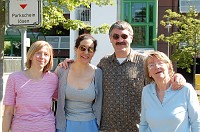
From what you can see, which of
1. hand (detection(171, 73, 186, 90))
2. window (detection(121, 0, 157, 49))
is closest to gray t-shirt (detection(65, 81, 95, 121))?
hand (detection(171, 73, 186, 90))

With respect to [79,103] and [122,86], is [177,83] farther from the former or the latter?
[79,103]

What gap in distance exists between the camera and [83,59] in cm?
421

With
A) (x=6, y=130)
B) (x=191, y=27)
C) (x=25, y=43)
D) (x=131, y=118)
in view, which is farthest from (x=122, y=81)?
(x=191, y=27)

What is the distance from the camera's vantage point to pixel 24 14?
5277mm

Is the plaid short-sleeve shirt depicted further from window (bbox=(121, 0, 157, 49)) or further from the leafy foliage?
window (bbox=(121, 0, 157, 49))

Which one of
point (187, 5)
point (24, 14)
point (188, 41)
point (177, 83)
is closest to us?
point (177, 83)

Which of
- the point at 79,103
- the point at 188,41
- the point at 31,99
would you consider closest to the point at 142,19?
the point at 188,41

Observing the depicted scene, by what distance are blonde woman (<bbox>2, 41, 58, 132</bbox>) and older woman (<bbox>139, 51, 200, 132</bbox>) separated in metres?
1.06

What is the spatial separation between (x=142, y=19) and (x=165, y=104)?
92.8 feet

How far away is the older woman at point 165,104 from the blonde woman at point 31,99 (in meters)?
1.06

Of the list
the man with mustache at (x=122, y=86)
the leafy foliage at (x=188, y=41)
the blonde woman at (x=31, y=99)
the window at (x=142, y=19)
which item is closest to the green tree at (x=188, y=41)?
the leafy foliage at (x=188, y=41)

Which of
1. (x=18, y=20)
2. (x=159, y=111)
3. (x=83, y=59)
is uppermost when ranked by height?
(x=18, y=20)

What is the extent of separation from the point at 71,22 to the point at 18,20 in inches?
158

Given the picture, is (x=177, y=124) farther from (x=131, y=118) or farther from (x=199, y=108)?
(x=131, y=118)
